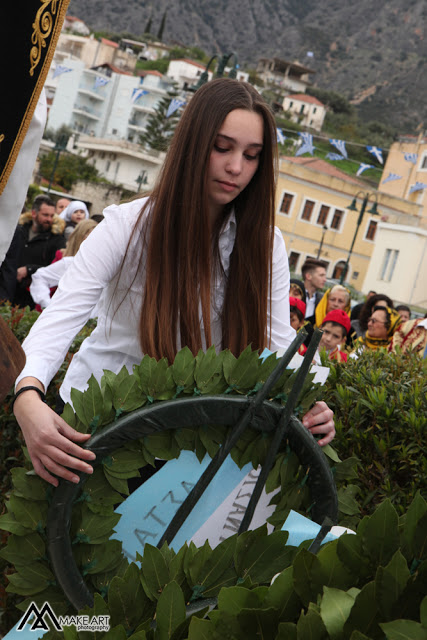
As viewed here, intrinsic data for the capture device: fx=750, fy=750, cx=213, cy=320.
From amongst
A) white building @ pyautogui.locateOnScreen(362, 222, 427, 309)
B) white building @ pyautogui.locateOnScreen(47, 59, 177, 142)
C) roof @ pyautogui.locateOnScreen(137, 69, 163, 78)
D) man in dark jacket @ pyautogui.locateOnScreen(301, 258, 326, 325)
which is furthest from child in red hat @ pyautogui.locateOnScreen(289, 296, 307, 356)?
roof @ pyautogui.locateOnScreen(137, 69, 163, 78)

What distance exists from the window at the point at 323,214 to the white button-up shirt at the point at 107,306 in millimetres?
48883

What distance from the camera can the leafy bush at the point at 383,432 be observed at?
2373 mm

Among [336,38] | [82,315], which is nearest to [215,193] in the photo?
[82,315]

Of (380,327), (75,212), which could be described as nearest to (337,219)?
(75,212)

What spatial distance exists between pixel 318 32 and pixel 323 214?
116 meters

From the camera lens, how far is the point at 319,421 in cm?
168

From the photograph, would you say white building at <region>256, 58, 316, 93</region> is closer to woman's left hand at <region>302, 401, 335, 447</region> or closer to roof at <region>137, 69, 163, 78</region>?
roof at <region>137, 69, 163, 78</region>

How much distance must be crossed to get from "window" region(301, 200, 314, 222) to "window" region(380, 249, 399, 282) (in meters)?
7.69

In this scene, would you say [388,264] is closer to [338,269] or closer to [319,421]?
[338,269]

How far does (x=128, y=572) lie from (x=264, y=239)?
1342mm

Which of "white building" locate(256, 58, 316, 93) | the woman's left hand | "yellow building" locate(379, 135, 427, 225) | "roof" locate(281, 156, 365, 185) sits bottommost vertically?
the woman's left hand

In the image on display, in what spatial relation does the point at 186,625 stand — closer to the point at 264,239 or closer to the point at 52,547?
the point at 52,547

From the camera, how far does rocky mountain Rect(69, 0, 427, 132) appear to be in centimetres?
13862

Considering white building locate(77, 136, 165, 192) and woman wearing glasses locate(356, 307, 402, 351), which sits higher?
white building locate(77, 136, 165, 192)
